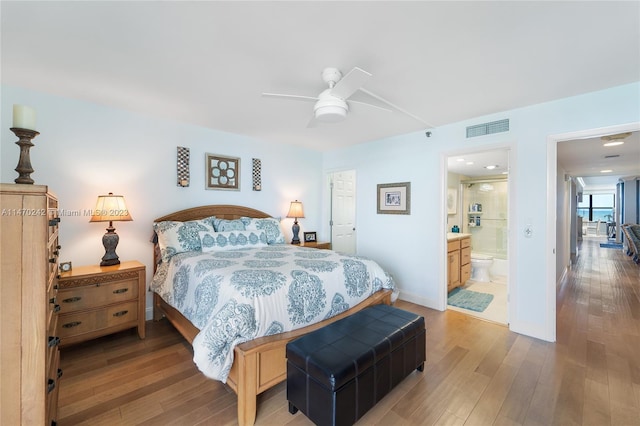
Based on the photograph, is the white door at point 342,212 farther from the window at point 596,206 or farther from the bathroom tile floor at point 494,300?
the window at point 596,206

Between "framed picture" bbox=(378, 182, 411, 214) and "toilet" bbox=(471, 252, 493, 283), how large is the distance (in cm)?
209

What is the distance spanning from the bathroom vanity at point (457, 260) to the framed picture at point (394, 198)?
0.84m

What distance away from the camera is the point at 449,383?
2.06 meters

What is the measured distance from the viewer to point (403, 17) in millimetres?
1541

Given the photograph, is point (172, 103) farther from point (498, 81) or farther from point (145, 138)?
point (498, 81)

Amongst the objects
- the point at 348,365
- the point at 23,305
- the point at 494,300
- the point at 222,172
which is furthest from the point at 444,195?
the point at 23,305

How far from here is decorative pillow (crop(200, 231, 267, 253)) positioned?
123 inches

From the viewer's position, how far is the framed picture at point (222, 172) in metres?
3.75

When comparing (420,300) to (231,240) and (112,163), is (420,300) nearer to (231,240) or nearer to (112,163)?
(231,240)

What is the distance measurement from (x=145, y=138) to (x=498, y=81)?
3.75m

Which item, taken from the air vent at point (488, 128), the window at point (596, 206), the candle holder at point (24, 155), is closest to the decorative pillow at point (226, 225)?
the candle holder at point (24, 155)

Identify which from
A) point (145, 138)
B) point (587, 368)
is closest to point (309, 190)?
point (145, 138)

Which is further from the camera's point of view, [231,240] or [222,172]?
[222,172]

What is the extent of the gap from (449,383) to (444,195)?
2.19m
